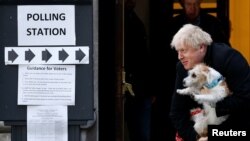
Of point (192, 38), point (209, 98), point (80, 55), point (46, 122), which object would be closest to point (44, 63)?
point (80, 55)

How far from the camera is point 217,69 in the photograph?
16.7 feet

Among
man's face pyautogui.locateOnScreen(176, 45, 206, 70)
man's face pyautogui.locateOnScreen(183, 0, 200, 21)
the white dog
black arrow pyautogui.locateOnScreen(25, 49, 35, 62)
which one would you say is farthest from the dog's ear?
black arrow pyautogui.locateOnScreen(25, 49, 35, 62)

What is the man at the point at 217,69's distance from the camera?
5.04 meters

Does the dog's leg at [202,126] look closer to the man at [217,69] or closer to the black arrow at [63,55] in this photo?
the man at [217,69]

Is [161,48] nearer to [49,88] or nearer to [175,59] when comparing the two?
[175,59]

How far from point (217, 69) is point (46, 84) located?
144 centimetres

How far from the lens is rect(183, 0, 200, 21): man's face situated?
639 centimetres

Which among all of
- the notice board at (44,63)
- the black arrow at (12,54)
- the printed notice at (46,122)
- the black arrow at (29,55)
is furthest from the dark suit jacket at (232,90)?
the black arrow at (12,54)

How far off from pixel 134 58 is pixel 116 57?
0.67 metres

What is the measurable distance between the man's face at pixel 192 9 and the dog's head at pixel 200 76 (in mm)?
1250

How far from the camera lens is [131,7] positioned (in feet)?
23.2

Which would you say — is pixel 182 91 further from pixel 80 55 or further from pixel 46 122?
pixel 46 122

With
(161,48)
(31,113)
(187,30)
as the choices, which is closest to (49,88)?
(31,113)

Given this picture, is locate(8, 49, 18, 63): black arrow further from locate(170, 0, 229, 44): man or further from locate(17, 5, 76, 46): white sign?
locate(170, 0, 229, 44): man
